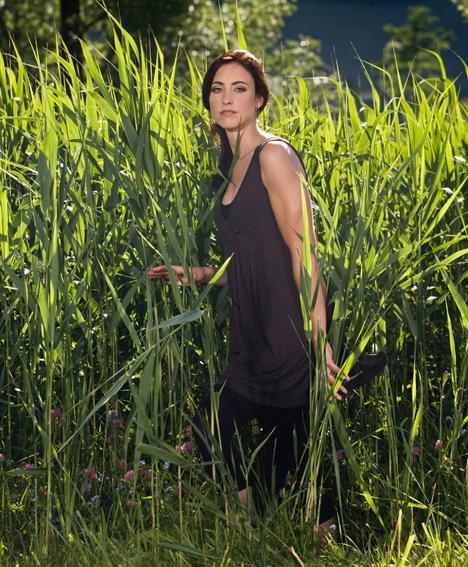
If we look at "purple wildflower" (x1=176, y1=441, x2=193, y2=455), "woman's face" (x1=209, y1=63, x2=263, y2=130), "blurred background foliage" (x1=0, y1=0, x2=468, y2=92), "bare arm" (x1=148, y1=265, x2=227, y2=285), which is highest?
"blurred background foliage" (x1=0, y1=0, x2=468, y2=92)

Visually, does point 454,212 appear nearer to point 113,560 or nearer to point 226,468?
point 226,468

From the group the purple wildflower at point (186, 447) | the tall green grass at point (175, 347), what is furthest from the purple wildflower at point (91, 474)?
the purple wildflower at point (186, 447)

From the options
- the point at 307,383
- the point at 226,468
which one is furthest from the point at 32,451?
the point at 307,383

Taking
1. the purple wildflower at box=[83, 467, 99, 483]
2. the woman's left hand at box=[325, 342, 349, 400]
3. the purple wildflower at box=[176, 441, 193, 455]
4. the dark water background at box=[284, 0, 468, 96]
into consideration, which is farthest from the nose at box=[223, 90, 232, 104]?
the dark water background at box=[284, 0, 468, 96]

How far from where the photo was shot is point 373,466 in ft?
9.77

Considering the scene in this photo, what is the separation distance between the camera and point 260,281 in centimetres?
274

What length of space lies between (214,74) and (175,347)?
786 millimetres

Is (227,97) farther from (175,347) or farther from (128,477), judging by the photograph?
(128,477)

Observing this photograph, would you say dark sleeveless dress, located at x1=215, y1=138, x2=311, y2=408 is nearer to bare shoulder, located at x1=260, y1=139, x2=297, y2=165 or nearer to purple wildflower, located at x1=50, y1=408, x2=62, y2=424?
bare shoulder, located at x1=260, y1=139, x2=297, y2=165

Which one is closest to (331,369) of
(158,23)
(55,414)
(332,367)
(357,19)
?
(332,367)

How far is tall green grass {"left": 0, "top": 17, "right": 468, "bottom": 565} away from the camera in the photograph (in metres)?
2.53

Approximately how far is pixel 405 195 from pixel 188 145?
2.24ft

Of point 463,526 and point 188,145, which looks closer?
point 463,526

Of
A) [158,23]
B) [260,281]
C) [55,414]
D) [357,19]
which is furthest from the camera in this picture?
[357,19]
